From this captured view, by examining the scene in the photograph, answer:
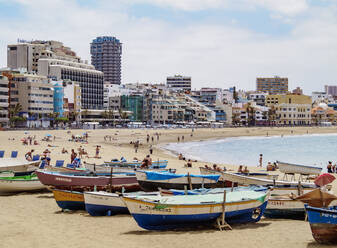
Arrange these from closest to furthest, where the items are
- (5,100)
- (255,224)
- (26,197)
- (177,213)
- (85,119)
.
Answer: (177,213), (255,224), (26,197), (5,100), (85,119)

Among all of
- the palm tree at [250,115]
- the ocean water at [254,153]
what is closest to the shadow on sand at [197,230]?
the ocean water at [254,153]

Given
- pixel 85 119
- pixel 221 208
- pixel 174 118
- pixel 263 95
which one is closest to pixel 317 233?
pixel 221 208

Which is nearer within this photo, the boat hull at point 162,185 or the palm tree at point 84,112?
the boat hull at point 162,185

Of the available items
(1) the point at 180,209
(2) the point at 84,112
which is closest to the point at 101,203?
(1) the point at 180,209

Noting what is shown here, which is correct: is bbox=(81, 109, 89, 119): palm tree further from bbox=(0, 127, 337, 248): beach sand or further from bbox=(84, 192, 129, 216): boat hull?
bbox=(84, 192, 129, 216): boat hull

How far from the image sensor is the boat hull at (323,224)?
1327 centimetres

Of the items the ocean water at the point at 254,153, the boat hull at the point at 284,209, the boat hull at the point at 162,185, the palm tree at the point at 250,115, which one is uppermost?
the palm tree at the point at 250,115

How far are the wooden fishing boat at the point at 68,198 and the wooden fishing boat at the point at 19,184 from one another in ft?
12.8

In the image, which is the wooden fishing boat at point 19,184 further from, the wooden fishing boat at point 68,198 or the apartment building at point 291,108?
the apartment building at point 291,108

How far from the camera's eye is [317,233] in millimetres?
13562

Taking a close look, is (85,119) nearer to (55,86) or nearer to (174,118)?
(55,86)

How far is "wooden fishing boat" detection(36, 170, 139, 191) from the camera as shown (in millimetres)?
19734

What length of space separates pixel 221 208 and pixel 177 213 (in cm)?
144

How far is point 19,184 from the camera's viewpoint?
70.7 feet
